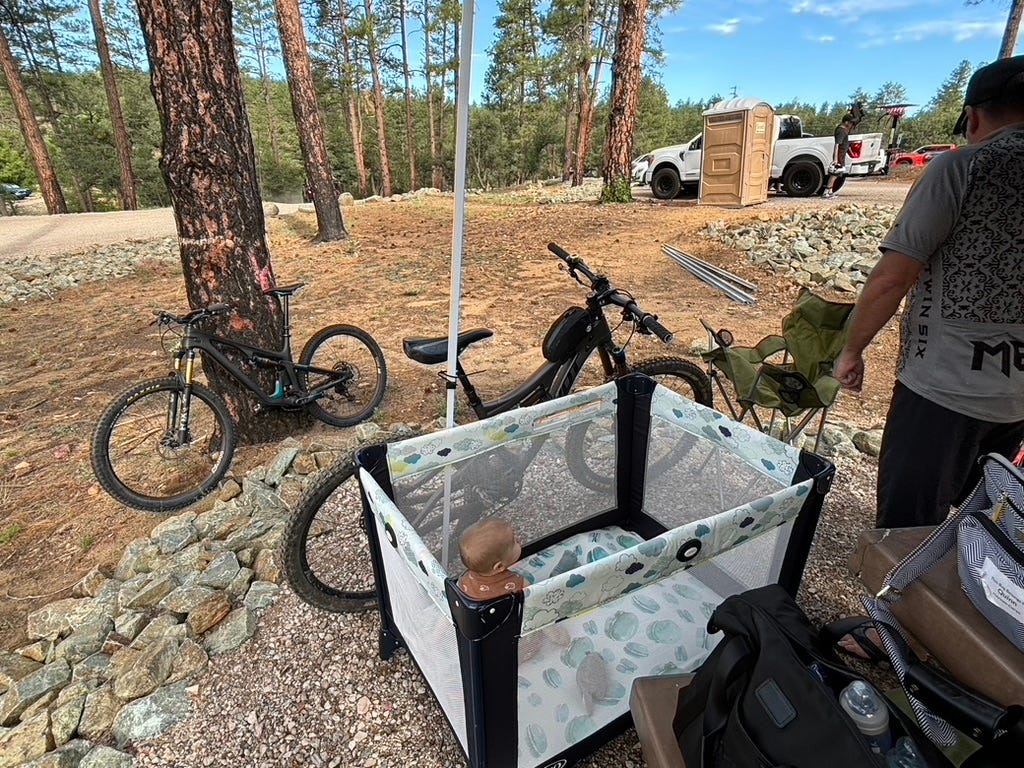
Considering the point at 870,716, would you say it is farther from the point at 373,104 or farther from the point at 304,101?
the point at 373,104

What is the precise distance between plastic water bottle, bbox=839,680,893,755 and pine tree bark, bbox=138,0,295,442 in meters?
3.06

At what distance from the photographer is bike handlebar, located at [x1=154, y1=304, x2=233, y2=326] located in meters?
2.63

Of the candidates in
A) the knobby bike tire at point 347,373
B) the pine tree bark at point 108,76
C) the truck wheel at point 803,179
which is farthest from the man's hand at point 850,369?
the pine tree bark at point 108,76

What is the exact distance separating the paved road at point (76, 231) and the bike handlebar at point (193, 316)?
Result: 9.15 meters

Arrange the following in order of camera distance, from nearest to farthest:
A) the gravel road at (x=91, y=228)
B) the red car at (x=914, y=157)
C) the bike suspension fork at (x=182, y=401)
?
the bike suspension fork at (x=182, y=401), the gravel road at (x=91, y=228), the red car at (x=914, y=157)

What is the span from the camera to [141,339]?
534 centimetres

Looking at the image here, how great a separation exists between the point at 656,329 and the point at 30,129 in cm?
1856

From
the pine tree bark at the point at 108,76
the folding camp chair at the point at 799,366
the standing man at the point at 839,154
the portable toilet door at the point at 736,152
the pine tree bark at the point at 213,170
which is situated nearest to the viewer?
the folding camp chair at the point at 799,366

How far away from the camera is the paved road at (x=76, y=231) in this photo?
9969 millimetres

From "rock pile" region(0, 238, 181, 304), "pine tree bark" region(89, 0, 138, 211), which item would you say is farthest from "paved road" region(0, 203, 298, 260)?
"pine tree bark" region(89, 0, 138, 211)

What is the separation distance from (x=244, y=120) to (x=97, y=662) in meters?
2.56

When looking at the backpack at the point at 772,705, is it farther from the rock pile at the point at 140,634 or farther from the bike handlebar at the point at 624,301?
the bike handlebar at the point at 624,301

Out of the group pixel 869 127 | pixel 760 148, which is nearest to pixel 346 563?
pixel 760 148

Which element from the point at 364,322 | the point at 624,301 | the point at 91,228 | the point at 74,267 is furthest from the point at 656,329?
the point at 91,228
